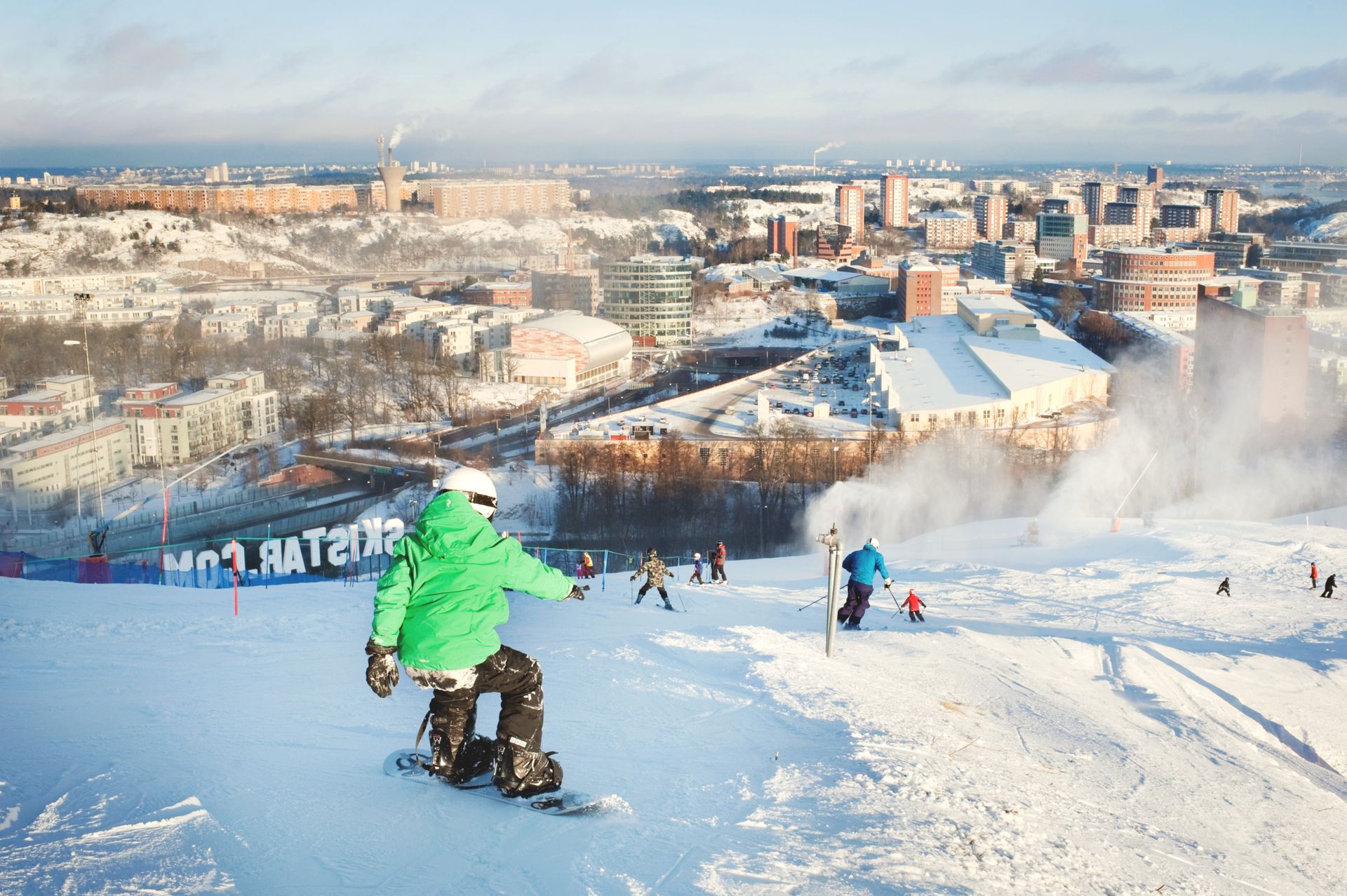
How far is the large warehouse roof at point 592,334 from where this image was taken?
2209 cm

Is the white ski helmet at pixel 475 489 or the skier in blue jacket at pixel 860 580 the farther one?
the skier in blue jacket at pixel 860 580

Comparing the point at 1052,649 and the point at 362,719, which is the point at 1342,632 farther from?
the point at 362,719

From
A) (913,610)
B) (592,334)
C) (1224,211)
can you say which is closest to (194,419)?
(592,334)

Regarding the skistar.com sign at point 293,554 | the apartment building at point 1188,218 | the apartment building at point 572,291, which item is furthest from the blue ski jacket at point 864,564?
the apartment building at point 1188,218

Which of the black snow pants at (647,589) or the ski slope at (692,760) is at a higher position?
the ski slope at (692,760)

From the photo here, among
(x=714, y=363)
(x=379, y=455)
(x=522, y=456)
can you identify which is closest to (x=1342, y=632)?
(x=522, y=456)

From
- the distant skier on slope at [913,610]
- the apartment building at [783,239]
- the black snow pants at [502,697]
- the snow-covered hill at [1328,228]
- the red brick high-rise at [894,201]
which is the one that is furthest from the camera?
the red brick high-rise at [894,201]

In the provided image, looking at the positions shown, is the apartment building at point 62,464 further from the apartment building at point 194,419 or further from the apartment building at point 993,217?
the apartment building at point 993,217

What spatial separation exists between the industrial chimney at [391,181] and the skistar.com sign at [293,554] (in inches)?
1506

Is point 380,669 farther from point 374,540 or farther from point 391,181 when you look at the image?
point 391,181

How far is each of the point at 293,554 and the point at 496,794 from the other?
21.1 ft

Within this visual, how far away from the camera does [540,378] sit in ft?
69.2

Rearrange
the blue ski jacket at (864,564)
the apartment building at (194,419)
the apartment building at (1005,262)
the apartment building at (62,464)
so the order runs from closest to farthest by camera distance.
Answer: the blue ski jacket at (864,564) < the apartment building at (62,464) < the apartment building at (194,419) < the apartment building at (1005,262)

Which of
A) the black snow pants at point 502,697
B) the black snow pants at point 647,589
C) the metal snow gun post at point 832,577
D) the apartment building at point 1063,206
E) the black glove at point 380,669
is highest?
the apartment building at point 1063,206
